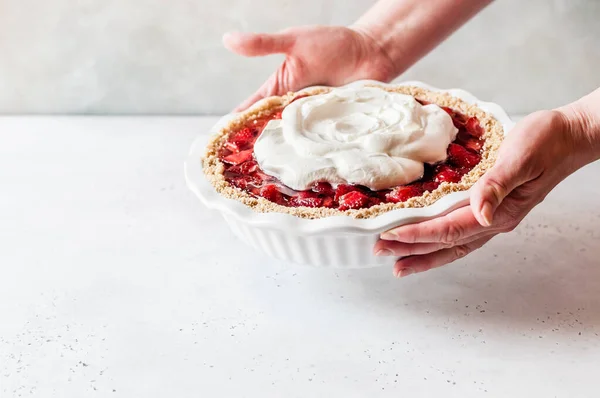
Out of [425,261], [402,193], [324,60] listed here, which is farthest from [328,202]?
[324,60]

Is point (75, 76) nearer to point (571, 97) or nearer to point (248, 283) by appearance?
point (248, 283)

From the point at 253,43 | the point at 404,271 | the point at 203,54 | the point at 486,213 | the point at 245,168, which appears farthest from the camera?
the point at 203,54

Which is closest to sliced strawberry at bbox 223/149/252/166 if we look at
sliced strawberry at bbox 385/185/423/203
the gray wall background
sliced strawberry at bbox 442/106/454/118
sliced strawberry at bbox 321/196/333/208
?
sliced strawberry at bbox 321/196/333/208

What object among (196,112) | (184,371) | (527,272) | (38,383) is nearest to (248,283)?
(184,371)

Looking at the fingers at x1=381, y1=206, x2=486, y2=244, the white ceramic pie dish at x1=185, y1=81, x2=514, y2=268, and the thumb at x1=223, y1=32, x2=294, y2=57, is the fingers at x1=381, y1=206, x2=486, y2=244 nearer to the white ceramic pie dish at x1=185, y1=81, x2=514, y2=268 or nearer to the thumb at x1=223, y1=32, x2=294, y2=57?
the white ceramic pie dish at x1=185, y1=81, x2=514, y2=268

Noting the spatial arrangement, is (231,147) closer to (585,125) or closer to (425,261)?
(425,261)

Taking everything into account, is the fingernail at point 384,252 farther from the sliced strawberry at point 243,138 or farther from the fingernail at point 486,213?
the sliced strawberry at point 243,138
